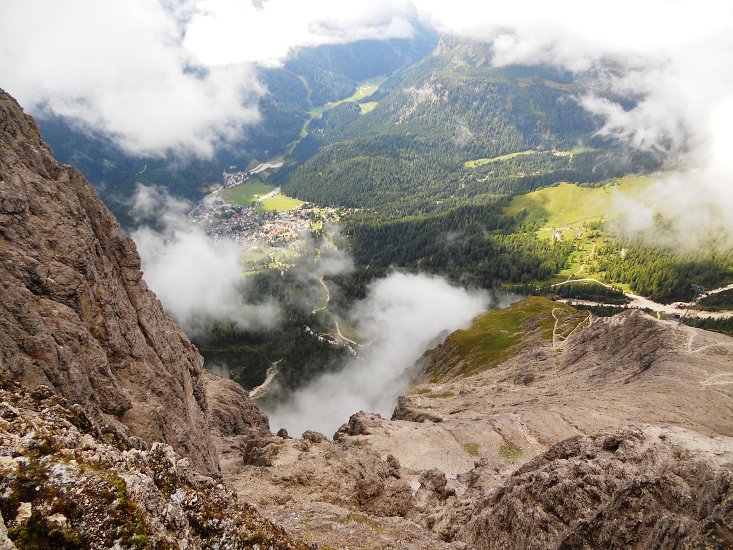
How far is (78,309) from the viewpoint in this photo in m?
44.8

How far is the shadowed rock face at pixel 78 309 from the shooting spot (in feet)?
120

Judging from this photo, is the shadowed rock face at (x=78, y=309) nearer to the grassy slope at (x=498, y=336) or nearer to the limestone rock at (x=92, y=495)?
the limestone rock at (x=92, y=495)

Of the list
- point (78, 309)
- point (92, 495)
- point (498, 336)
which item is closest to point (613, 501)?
point (92, 495)

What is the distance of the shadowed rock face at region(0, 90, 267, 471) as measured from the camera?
36500mm

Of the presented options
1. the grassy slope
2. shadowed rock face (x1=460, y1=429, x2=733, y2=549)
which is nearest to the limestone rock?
shadowed rock face (x1=460, y1=429, x2=733, y2=549)

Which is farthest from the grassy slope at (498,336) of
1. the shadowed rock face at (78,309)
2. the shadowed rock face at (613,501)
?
the shadowed rock face at (78,309)

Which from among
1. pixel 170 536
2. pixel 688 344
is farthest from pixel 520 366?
pixel 170 536

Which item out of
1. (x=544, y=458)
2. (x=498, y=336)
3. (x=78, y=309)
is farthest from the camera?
(x=498, y=336)

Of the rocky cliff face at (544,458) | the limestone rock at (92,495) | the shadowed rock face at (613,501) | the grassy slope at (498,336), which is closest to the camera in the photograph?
the limestone rock at (92,495)

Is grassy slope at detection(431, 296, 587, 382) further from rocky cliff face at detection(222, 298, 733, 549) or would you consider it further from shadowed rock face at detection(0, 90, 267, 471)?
shadowed rock face at detection(0, 90, 267, 471)

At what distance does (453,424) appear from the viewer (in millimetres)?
87938

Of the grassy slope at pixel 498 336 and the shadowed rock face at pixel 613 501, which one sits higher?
the grassy slope at pixel 498 336

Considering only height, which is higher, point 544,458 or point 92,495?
point 544,458

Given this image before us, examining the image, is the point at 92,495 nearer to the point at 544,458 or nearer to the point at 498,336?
the point at 544,458
